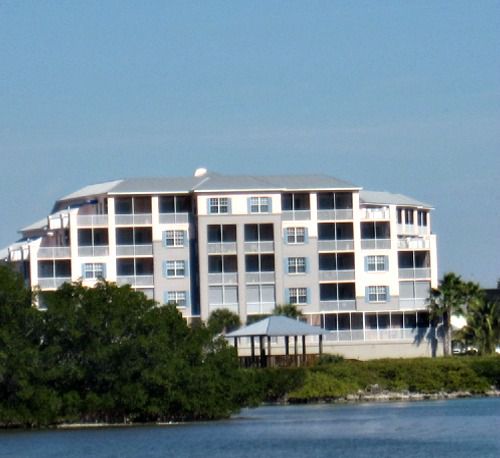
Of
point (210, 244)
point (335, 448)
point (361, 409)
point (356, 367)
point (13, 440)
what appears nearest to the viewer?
point (335, 448)

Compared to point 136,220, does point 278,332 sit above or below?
below

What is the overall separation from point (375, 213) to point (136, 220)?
1654cm

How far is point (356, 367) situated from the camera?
94250 millimetres

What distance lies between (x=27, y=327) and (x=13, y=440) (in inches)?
290

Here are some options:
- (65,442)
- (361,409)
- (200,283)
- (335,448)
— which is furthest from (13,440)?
(200,283)

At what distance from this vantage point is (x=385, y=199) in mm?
124188

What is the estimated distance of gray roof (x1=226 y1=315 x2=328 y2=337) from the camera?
93875mm

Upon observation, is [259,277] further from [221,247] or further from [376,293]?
[376,293]

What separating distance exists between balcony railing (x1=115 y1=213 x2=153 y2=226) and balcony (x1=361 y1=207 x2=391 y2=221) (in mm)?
14715

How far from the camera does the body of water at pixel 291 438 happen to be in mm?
57188

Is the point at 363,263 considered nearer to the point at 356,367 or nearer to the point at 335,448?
the point at 356,367

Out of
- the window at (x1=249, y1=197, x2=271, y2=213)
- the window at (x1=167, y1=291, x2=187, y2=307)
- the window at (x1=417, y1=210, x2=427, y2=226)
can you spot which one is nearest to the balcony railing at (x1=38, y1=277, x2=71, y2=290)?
the window at (x1=167, y1=291, x2=187, y2=307)

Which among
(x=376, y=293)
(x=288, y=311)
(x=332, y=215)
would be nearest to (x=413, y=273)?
(x=376, y=293)

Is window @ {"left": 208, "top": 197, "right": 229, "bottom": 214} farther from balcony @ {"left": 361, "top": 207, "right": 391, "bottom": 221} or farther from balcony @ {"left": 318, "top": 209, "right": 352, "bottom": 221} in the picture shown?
balcony @ {"left": 361, "top": 207, "right": 391, "bottom": 221}
